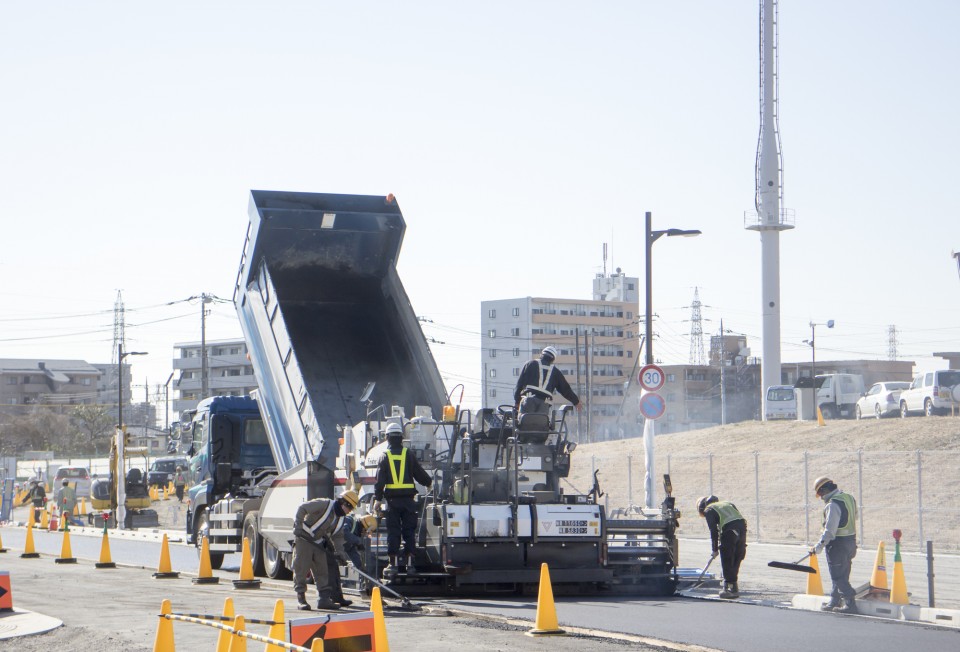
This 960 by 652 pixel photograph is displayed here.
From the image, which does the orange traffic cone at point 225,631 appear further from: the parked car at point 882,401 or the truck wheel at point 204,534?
the parked car at point 882,401

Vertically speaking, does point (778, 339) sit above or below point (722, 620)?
above

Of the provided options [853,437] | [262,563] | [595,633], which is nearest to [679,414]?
[853,437]

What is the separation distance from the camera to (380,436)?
15.3m

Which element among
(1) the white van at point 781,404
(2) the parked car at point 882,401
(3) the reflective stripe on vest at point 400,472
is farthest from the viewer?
(1) the white van at point 781,404

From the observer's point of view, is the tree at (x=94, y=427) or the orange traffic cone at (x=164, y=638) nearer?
the orange traffic cone at (x=164, y=638)

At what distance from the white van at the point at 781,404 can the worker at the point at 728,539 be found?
35778mm

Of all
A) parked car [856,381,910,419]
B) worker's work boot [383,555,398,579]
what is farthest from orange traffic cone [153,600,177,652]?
parked car [856,381,910,419]

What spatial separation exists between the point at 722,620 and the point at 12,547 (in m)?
20.7

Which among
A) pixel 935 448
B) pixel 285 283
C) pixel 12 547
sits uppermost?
pixel 285 283

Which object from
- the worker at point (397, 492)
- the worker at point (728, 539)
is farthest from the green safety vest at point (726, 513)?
the worker at point (397, 492)

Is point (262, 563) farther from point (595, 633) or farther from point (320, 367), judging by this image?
point (595, 633)

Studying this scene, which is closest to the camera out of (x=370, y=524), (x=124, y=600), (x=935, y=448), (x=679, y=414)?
(x=370, y=524)

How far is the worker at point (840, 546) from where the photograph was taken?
13.4 metres

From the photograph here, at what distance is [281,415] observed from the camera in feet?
57.0
